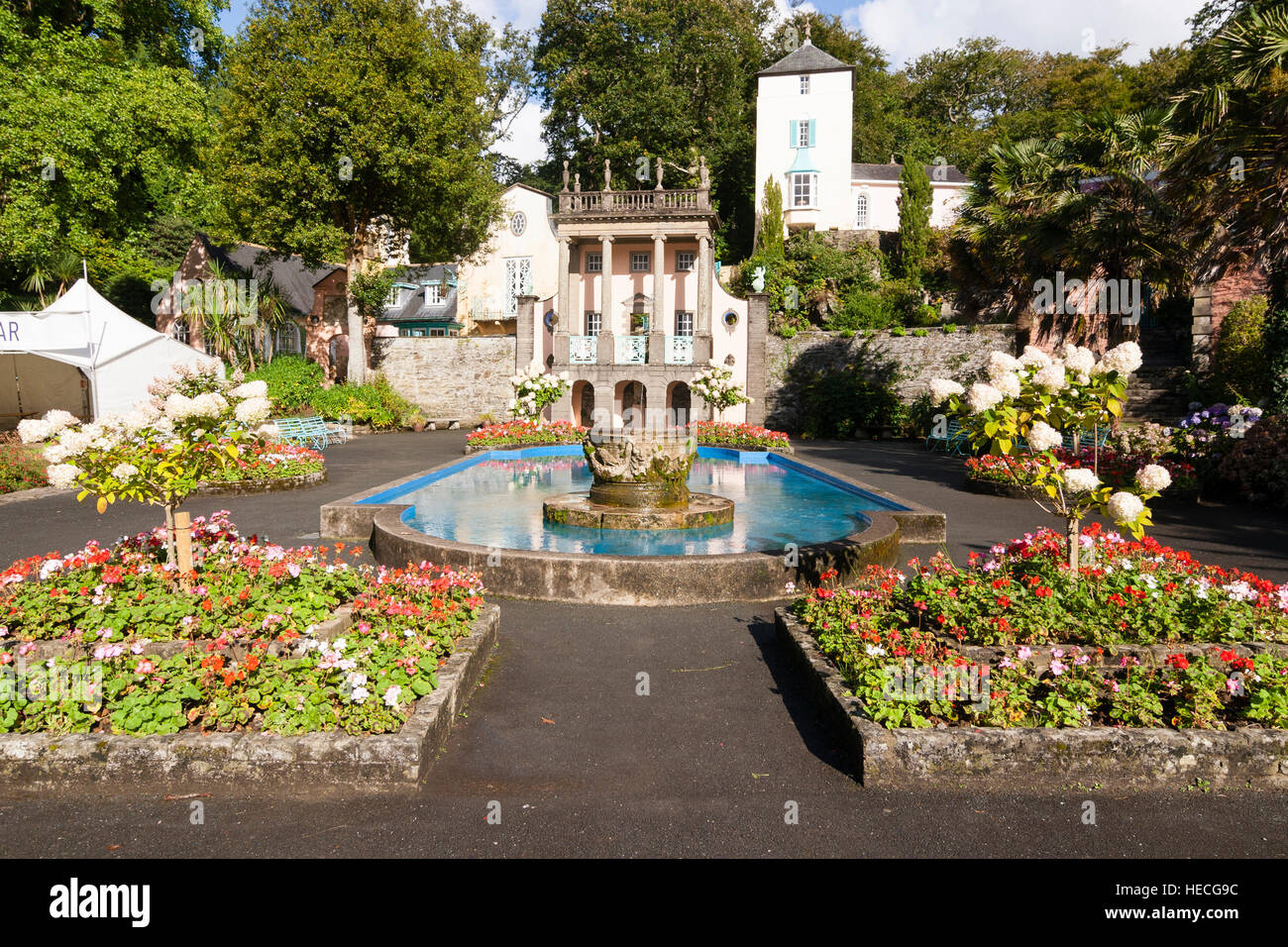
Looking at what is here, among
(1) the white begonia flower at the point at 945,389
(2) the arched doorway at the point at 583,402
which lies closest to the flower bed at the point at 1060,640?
(1) the white begonia flower at the point at 945,389

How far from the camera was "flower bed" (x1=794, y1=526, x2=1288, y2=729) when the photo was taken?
4098 millimetres

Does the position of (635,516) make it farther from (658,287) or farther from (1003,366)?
(658,287)

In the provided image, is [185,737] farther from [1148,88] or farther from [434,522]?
[1148,88]

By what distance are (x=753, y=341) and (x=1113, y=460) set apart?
48.2 ft

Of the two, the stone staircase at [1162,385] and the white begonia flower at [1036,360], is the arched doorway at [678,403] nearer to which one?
the stone staircase at [1162,385]

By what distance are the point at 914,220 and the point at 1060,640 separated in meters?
33.6

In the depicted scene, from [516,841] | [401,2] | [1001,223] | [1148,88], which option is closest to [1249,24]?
[1001,223]

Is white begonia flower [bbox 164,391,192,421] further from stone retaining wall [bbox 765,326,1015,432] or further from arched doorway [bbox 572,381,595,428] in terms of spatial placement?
stone retaining wall [bbox 765,326,1015,432]

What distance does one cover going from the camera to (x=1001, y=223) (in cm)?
1816

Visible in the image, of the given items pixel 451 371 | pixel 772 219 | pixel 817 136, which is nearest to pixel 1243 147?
pixel 772 219

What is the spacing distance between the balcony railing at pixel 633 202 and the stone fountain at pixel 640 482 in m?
17.8

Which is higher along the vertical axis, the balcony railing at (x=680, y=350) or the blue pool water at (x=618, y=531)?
the balcony railing at (x=680, y=350)

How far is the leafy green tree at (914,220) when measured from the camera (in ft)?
113

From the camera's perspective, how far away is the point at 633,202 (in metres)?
27.3
